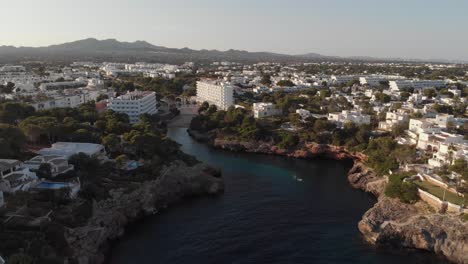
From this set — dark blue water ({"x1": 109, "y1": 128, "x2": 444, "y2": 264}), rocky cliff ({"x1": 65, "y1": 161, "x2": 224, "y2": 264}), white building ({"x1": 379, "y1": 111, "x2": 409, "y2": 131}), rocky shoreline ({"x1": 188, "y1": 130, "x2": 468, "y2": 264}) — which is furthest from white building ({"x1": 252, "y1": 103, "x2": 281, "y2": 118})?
rocky shoreline ({"x1": 188, "y1": 130, "x2": 468, "y2": 264})

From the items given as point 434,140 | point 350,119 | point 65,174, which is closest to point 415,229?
point 434,140

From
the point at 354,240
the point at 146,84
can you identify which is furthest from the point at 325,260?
the point at 146,84

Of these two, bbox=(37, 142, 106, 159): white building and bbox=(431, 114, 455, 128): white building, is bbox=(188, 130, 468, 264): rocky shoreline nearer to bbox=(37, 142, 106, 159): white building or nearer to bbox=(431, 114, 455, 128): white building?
bbox=(431, 114, 455, 128): white building

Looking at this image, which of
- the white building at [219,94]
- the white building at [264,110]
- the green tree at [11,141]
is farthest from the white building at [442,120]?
the green tree at [11,141]

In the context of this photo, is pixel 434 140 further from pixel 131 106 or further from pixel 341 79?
pixel 341 79

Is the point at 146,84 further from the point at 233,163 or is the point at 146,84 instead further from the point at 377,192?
the point at 377,192

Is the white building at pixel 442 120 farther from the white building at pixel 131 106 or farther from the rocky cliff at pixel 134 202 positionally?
the white building at pixel 131 106
